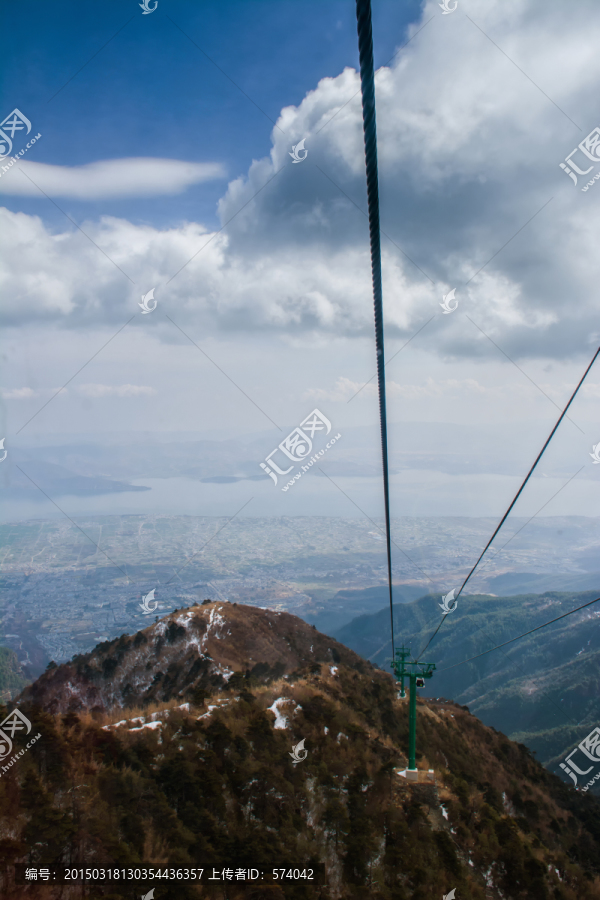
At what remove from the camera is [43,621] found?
13788 centimetres

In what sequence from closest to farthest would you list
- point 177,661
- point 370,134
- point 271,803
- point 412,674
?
1. point 370,134
2. point 271,803
3. point 412,674
4. point 177,661

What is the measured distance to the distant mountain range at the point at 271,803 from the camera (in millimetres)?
16750

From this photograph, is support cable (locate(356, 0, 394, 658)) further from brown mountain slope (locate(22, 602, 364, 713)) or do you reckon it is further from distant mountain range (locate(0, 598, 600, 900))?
brown mountain slope (locate(22, 602, 364, 713))

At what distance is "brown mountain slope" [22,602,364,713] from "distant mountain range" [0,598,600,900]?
85 cm

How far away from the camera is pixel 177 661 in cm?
5753

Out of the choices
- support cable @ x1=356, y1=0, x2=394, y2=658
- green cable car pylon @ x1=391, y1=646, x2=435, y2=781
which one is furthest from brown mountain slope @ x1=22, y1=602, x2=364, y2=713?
support cable @ x1=356, y1=0, x2=394, y2=658

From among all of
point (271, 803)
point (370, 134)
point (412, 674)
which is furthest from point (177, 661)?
point (370, 134)

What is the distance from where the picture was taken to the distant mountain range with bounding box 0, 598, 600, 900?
16.8 metres

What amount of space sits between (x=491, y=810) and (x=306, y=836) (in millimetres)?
19273

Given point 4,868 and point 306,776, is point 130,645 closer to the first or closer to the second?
point 306,776

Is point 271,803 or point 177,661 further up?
point 177,661

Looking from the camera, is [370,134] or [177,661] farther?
[177,661]

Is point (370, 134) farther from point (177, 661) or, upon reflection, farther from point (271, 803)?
point (177, 661)

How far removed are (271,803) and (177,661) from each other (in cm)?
3746
